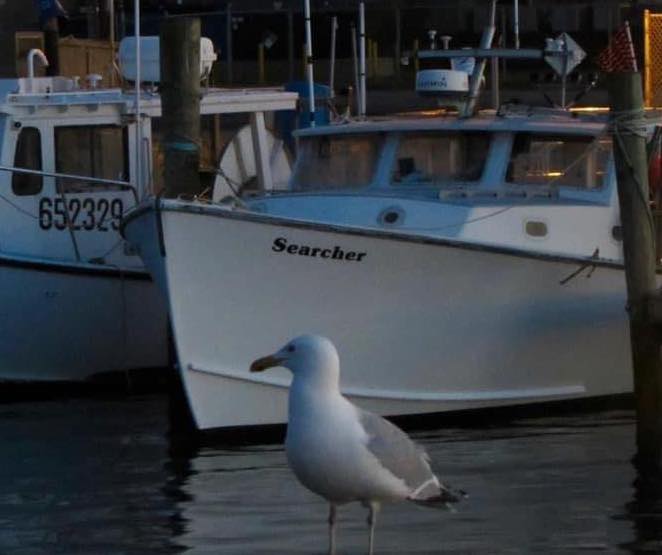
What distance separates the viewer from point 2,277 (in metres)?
15.3

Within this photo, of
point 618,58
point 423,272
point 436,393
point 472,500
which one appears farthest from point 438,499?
point 436,393

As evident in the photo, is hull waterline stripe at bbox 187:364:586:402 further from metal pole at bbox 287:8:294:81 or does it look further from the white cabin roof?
metal pole at bbox 287:8:294:81

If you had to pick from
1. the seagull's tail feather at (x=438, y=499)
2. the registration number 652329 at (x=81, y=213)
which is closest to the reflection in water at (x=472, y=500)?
the seagull's tail feather at (x=438, y=499)

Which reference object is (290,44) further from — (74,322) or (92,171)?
(74,322)

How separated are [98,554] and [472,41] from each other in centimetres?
2672

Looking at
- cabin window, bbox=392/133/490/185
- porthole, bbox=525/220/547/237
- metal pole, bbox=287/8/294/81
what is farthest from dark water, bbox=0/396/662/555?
metal pole, bbox=287/8/294/81

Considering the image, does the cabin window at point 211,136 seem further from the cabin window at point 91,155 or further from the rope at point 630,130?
the rope at point 630,130

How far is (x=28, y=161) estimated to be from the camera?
15.8 m

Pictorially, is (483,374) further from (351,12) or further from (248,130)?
(351,12)

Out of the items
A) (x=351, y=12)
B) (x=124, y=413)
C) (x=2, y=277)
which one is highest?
(x=351, y=12)

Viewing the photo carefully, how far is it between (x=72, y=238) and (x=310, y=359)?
25.6ft

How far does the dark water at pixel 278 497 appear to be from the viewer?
32.8ft

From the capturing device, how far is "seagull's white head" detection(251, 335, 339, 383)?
8328mm

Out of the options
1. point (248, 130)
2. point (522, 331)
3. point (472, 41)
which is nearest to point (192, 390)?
point (522, 331)
